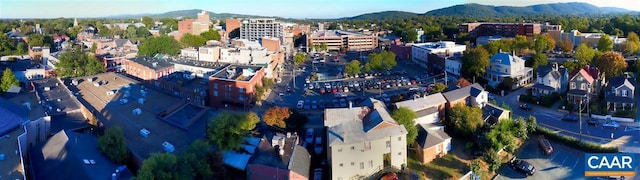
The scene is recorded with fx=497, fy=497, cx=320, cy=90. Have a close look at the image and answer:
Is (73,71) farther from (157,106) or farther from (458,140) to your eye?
(458,140)

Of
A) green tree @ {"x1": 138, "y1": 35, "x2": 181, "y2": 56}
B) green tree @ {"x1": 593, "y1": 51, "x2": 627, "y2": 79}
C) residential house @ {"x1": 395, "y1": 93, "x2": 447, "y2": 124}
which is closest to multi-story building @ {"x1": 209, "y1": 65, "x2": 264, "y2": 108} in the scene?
residential house @ {"x1": 395, "y1": 93, "x2": 447, "y2": 124}

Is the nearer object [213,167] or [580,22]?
[213,167]

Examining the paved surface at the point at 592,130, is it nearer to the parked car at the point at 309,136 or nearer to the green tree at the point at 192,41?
the parked car at the point at 309,136

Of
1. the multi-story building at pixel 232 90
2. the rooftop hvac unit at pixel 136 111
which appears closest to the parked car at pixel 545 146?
the multi-story building at pixel 232 90

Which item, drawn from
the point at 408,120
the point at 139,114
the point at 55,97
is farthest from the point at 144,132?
the point at 408,120

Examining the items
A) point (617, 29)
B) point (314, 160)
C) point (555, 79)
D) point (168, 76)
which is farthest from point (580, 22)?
point (314, 160)

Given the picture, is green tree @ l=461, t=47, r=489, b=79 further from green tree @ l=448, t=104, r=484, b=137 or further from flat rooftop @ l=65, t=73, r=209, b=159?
flat rooftop @ l=65, t=73, r=209, b=159

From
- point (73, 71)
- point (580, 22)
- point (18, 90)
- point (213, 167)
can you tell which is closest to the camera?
point (213, 167)
